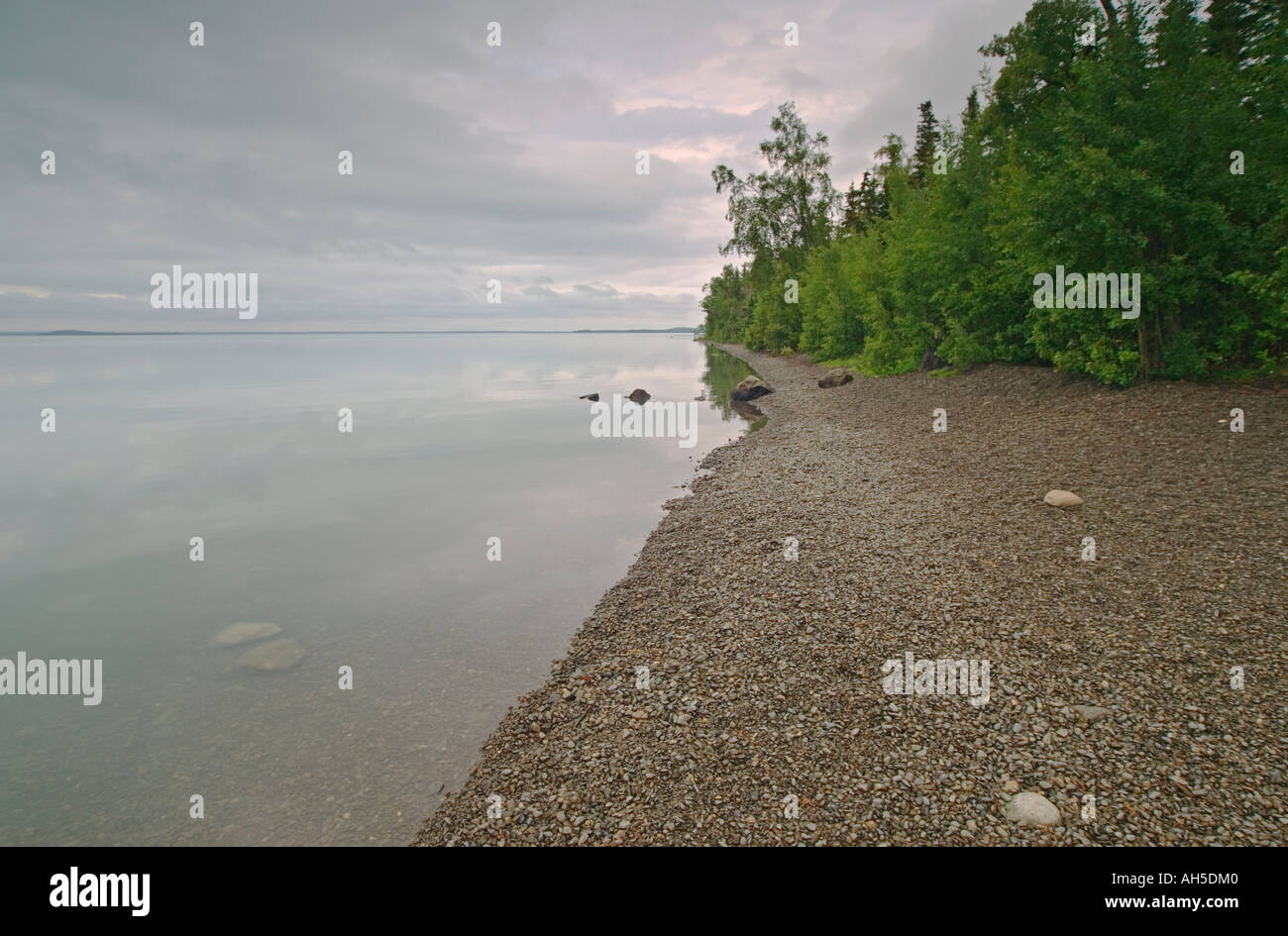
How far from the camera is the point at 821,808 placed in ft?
18.2

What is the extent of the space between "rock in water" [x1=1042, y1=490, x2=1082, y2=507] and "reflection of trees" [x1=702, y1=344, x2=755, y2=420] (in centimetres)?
2338

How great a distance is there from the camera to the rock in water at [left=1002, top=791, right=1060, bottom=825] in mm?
5145

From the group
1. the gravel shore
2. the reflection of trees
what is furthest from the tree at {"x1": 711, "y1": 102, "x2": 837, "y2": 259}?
the gravel shore

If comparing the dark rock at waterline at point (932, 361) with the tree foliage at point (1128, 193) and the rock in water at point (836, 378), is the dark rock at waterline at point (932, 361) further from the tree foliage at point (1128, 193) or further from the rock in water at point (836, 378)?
the rock in water at point (836, 378)

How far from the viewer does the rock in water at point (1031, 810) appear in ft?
16.9

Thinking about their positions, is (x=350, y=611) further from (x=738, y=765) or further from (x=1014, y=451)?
(x=1014, y=451)

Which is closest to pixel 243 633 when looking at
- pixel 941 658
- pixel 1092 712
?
pixel 941 658

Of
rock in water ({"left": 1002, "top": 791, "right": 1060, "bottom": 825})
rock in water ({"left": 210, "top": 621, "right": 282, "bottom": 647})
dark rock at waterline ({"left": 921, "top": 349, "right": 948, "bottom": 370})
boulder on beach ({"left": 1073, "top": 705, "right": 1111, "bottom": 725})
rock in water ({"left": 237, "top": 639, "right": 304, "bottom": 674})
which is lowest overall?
rock in water ({"left": 237, "top": 639, "right": 304, "bottom": 674})

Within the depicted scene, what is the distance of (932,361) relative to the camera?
112ft

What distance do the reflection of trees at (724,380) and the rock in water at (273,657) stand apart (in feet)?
90.7

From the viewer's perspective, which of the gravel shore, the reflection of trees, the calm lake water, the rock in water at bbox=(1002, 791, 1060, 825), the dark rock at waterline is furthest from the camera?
the reflection of trees

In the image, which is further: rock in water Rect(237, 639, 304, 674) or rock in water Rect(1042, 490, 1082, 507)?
rock in water Rect(1042, 490, 1082, 507)

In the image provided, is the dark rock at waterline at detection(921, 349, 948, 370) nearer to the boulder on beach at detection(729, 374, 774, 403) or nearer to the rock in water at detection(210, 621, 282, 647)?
the boulder on beach at detection(729, 374, 774, 403)

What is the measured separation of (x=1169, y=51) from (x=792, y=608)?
21.1 metres
